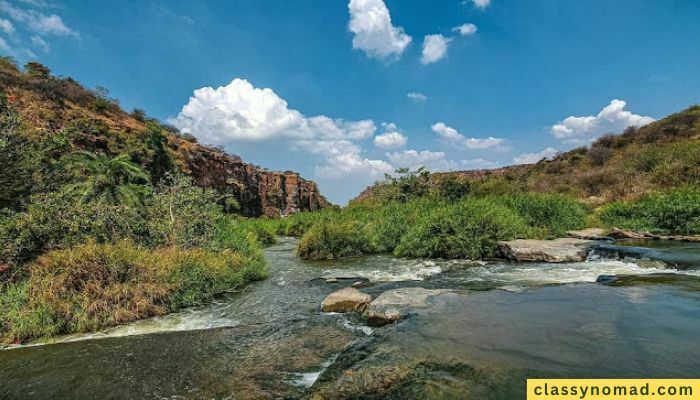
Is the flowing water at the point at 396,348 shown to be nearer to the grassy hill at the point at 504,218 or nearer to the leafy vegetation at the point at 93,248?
the leafy vegetation at the point at 93,248

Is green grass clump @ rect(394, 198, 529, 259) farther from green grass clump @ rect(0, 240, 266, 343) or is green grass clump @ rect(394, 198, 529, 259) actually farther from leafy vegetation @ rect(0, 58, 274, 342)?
green grass clump @ rect(0, 240, 266, 343)

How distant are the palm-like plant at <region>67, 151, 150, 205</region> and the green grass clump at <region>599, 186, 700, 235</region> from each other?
2322 centimetres

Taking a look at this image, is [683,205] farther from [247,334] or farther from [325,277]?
[247,334]

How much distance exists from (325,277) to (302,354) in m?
6.25

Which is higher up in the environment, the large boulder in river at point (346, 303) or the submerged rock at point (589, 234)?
the submerged rock at point (589, 234)

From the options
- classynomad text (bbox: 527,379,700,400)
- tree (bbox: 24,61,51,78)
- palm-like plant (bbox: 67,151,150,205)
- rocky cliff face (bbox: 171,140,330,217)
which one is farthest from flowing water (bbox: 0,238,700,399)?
tree (bbox: 24,61,51,78)

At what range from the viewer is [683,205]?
52.8 ft

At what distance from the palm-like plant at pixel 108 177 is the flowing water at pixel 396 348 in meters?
9.24

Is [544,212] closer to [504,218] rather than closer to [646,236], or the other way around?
[646,236]

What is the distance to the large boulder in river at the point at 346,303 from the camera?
7555mm

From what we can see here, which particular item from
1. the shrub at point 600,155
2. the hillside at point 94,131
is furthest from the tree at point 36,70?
the shrub at point 600,155

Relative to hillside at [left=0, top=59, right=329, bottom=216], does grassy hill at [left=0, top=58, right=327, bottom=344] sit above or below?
below

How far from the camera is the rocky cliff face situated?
166 ft

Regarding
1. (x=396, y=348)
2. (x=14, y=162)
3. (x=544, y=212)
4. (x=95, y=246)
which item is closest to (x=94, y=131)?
(x=14, y=162)
